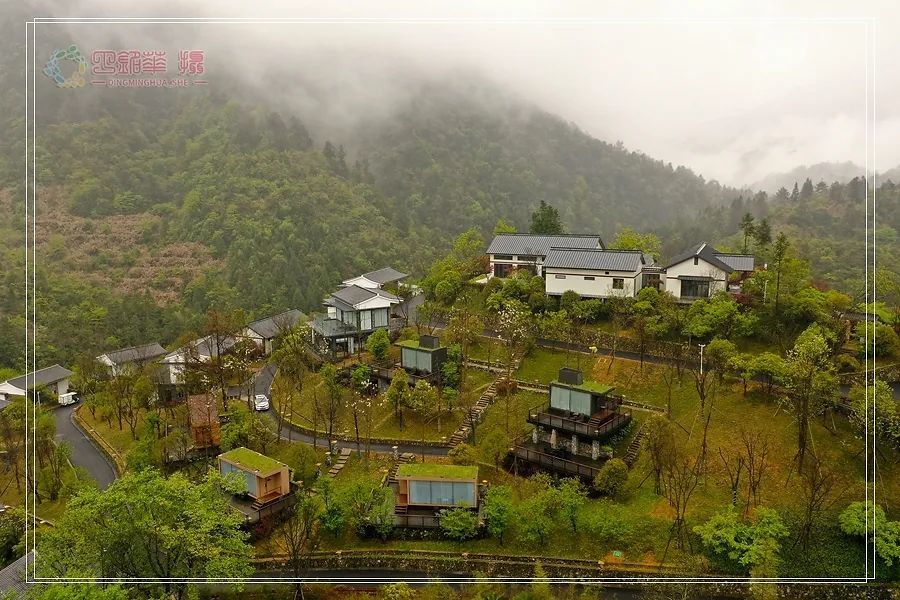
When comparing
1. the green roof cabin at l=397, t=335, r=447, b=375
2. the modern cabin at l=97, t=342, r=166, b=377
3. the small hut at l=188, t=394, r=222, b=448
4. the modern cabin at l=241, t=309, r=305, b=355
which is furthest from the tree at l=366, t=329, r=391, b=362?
the modern cabin at l=97, t=342, r=166, b=377

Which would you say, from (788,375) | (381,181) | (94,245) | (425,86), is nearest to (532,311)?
(788,375)

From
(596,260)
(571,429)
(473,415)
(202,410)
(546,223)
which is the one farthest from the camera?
(546,223)

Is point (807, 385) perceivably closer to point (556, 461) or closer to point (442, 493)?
point (556, 461)

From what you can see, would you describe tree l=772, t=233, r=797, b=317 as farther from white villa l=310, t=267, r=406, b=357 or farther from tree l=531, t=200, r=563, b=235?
white villa l=310, t=267, r=406, b=357

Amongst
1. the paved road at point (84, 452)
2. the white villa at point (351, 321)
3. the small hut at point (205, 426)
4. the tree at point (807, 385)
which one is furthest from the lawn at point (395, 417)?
the tree at point (807, 385)

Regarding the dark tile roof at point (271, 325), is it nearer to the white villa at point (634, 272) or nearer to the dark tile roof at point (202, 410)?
the dark tile roof at point (202, 410)

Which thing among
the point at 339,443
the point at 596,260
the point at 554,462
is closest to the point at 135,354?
the point at 339,443

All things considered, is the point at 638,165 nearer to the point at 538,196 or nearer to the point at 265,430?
the point at 538,196
